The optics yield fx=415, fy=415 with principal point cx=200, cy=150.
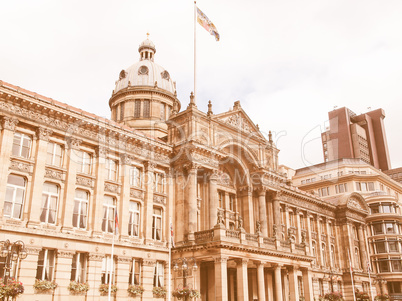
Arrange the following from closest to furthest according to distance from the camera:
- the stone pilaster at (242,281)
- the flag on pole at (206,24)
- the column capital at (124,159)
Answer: the stone pilaster at (242,281) → the column capital at (124,159) → the flag on pole at (206,24)

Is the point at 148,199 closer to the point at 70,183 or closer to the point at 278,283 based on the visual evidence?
the point at 70,183

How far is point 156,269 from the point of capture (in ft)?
118

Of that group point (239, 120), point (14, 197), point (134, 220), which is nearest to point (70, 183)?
point (14, 197)

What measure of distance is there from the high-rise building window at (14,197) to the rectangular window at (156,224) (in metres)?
12.1

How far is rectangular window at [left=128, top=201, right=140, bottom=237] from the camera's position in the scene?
3547 cm

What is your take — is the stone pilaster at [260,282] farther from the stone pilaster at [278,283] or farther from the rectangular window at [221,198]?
the rectangular window at [221,198]

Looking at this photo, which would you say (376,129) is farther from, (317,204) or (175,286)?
(175,286)

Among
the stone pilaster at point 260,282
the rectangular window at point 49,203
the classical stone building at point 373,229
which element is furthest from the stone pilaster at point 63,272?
the classical stone building at point 373,229

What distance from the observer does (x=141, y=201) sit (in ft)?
120

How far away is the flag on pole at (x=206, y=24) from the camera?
4469cm

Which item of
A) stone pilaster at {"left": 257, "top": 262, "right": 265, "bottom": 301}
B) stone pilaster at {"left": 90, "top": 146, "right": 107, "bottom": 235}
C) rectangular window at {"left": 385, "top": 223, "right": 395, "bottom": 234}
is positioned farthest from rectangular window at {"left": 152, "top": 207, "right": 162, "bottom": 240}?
rectangular window at {"left": 385, "top": 223, "right": 395, "bottom": 234}

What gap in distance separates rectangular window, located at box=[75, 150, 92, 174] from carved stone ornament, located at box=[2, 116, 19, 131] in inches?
208

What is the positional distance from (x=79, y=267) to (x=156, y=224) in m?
8.63

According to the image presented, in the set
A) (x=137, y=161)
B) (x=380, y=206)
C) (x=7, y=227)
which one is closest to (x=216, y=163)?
(x=137, y=161)
